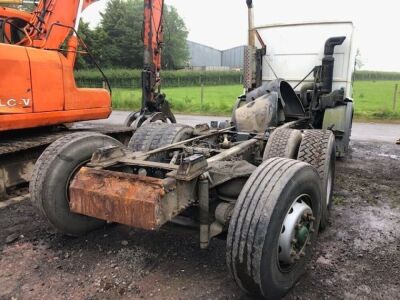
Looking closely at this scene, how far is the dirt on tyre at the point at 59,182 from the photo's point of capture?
3711 millimetres

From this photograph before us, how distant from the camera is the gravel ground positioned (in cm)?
318

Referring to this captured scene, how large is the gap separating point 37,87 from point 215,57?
8248 cm

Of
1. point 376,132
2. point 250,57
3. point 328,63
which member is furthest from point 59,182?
point 376,132

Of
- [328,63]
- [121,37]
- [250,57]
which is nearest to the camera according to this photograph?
[328,63]

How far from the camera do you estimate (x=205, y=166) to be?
322cm

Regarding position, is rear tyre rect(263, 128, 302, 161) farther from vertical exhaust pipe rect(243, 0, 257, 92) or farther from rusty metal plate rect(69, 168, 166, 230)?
vertical exhaust pipe rect(243, 0, 257, 92)

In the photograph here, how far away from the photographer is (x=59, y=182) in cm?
375

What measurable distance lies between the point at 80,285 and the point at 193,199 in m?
1.13

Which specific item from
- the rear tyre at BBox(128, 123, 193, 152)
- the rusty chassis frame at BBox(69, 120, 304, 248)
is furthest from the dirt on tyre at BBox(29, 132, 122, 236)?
the rear tyre at BBox(128, 123, 193, 152)

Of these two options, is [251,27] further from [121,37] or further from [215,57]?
[215,57]

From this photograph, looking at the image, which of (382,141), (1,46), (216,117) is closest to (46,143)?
(1,46)

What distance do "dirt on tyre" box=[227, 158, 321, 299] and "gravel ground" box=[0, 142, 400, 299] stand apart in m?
0.32

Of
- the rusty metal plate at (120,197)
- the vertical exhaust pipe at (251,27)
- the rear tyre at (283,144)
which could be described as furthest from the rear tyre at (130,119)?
the rusty metal plate at (120,197)

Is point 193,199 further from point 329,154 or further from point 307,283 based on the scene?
point 329,154
